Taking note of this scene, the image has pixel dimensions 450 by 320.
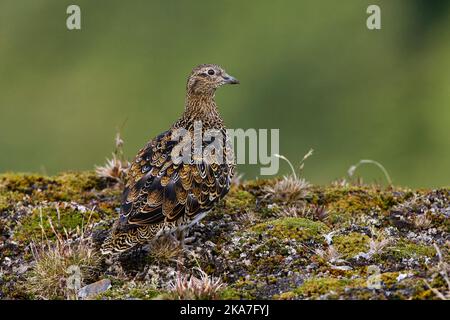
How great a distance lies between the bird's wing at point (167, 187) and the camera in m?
10.7

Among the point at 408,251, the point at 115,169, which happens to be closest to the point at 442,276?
the point at 408,251

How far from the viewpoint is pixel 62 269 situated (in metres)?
10.4

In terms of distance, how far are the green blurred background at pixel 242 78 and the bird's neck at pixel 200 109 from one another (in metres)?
26.5

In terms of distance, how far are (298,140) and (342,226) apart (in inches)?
1201

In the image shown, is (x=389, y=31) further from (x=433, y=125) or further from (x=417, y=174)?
(x=417, y=174)

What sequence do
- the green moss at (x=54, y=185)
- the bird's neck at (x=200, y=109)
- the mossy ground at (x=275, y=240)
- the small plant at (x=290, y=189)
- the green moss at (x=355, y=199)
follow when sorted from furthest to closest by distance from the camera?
the green moss at (x=54, y=185), the small plant at (x=290, y=189), the green moss at (x=355, y=199), the bird's neck at (x=200, y=109), the mossy ground at (x=275, y=240)

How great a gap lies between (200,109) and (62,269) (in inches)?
132

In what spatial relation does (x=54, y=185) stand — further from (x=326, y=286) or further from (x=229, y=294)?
(x=326, y=286)

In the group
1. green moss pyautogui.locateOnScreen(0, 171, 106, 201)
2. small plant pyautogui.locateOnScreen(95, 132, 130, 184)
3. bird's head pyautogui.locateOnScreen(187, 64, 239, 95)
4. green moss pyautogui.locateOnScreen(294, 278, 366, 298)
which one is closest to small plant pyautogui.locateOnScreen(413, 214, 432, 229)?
green moss pyautogui.locateOnScreen(294, 278, 366, 298)

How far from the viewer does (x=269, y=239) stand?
11148mm

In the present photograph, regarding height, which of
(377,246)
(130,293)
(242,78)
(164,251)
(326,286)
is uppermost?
(242,78)

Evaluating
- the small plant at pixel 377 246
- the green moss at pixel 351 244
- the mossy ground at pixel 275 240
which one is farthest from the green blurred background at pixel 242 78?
the small plant at pixel 377 246

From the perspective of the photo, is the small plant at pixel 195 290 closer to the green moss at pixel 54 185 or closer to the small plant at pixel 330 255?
the small plant at pixel 330 255

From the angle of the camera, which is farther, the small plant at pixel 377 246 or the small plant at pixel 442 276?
the small plant at pixel 377 246
